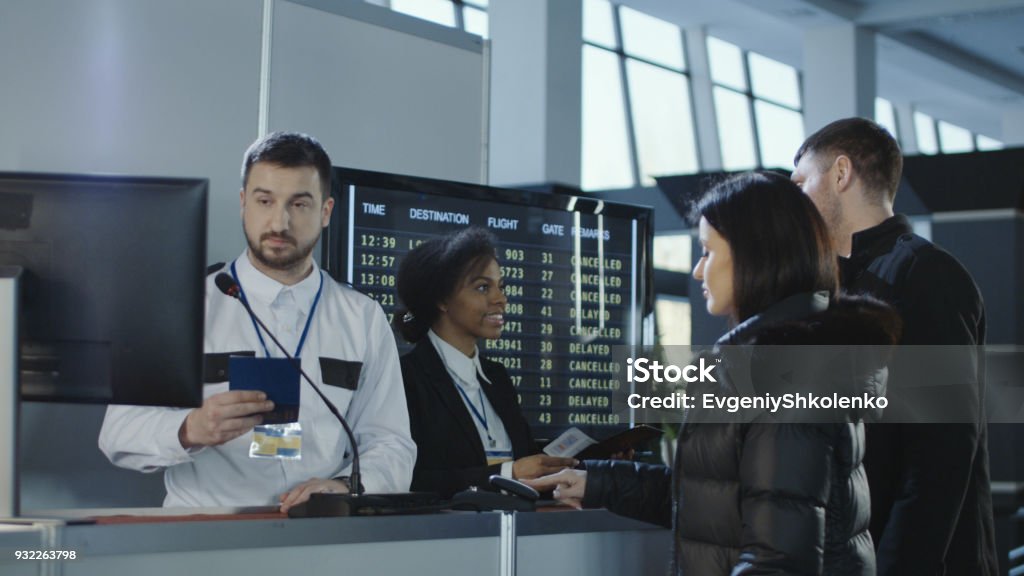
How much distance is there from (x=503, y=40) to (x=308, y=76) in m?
5.43

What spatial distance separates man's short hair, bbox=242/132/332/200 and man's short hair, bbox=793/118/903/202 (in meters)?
1.20

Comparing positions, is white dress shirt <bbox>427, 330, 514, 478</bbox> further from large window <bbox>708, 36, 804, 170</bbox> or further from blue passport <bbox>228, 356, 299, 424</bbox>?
large window <bbox>708, 36, 804, 170</bbox>

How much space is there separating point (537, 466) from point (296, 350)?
2.32 ft

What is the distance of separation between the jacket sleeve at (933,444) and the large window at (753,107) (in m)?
9.82

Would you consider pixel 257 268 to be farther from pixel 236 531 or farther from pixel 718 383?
pixel 718 383

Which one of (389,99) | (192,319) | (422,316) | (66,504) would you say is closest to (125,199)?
(192,319)

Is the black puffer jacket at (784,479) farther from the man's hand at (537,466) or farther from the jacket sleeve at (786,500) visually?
the man's hand at (537,466)

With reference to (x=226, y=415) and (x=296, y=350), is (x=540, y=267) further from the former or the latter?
(x=226, y=415)

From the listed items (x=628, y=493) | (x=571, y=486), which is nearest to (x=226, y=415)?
(x=571, y=486)

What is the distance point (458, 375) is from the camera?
3.23 metres

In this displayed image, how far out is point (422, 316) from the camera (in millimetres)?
3283

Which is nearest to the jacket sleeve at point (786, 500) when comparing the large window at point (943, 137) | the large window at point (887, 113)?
the large window at point (887, 113)

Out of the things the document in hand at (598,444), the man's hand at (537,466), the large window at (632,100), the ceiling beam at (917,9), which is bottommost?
the man's hand at (537,466)

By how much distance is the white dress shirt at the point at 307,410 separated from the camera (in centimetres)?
274
